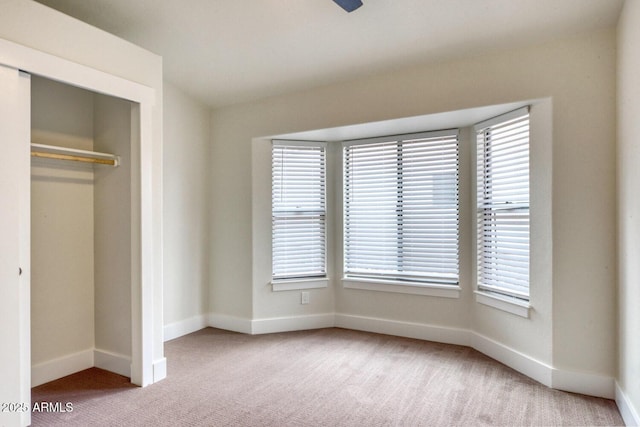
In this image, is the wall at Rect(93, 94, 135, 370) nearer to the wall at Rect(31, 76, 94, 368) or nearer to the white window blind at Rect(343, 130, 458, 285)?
the wall at Rect(31, 76, 94, 368)

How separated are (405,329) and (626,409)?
6.15ft

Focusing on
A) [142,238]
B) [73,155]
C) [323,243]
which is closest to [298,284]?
[323,243]

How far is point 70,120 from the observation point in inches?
118

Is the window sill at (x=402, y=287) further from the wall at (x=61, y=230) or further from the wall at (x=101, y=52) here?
the wall at (x=61, y=230)

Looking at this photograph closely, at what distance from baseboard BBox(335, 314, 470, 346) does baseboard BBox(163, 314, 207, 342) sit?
5.09 feet

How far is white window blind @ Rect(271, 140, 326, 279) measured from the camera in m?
4.17

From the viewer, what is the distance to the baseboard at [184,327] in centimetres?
384

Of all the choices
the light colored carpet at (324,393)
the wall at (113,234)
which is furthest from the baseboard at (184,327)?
the wall at (113,234)

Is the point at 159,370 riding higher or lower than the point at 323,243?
lower

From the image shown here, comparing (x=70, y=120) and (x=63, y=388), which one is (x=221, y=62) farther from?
(x=63, y=388)

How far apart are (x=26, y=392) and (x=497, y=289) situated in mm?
3534

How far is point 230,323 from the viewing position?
13.7 ft

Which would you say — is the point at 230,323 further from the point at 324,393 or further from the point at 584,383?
the point at 584,383

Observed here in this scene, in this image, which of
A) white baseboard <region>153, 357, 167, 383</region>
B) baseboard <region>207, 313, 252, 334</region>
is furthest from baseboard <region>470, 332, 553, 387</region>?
white baseboard <region>153, 357, 167, 383</region>
